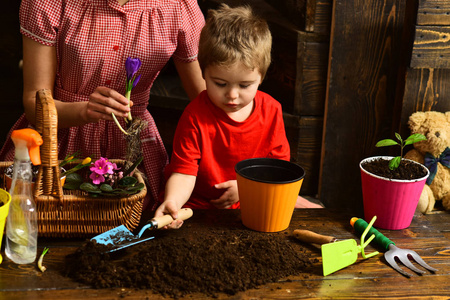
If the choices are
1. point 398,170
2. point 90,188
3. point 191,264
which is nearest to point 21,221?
point 90,188

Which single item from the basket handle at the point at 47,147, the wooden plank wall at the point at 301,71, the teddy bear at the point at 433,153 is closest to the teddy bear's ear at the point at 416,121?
the teddy bear at the point at 433,153

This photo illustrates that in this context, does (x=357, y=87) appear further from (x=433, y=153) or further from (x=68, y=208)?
(x=68, y=208)

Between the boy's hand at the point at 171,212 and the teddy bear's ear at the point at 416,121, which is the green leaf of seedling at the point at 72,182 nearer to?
the boy's hand at the point at 171,212

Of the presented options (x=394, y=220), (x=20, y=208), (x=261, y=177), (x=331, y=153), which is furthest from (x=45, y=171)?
(x=331, y=153)

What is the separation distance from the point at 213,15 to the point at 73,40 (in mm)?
459

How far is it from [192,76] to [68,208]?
2.66 ft

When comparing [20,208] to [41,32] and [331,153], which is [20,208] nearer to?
[41,32]

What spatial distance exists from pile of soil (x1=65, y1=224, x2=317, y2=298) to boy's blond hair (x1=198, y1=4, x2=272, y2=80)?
502 millimetres

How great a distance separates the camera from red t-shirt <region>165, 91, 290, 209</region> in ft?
5.10

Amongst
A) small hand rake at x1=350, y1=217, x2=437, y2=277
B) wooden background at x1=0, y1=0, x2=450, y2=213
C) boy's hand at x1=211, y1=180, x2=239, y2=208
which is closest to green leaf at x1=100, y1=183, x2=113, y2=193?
boy's hand at x1=211, y1=180, x2=239, y2=208

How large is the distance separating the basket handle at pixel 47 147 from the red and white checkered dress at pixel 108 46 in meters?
0.52

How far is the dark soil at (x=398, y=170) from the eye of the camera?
55.9 inches

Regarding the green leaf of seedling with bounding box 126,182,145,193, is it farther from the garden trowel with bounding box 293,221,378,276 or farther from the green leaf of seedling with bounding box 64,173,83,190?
the garden trowel with bounding box 293,221,378,276

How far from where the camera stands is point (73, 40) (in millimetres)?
1634
